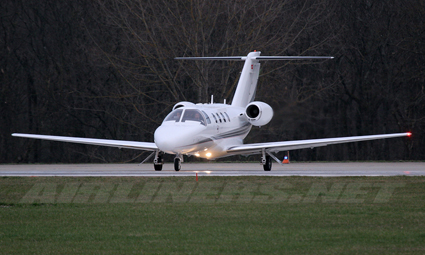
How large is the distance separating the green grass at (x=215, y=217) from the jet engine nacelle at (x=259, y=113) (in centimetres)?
1008

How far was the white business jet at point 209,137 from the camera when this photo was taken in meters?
24.8

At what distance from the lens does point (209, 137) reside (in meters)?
26.5

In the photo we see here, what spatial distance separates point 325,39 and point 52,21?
60.8 feet

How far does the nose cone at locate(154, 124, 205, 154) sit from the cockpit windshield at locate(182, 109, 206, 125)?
409 millimetres

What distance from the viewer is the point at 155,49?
39.6 metres

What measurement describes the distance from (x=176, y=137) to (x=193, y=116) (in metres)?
1.88

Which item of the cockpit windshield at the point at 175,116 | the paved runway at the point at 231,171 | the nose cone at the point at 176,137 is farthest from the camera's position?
the cockpit windshield at the point at 175,116

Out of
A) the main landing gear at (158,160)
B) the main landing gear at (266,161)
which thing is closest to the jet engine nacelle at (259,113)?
the main landing gear at (266,161)

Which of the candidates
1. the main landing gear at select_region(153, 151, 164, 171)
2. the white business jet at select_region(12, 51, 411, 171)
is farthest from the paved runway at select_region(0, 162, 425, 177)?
the white business jet at select_region(12, 51, 411, 171)

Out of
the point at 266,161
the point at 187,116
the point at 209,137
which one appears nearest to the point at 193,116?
the point at 187,116

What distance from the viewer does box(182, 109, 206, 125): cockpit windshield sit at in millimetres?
25734

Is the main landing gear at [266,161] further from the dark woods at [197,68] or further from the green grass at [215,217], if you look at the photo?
the green grass at [215,217]

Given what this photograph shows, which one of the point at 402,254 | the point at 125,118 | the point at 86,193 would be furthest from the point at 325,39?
the point at 402,254

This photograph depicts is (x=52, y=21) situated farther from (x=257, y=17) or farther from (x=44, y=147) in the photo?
(x=257, y=17)
